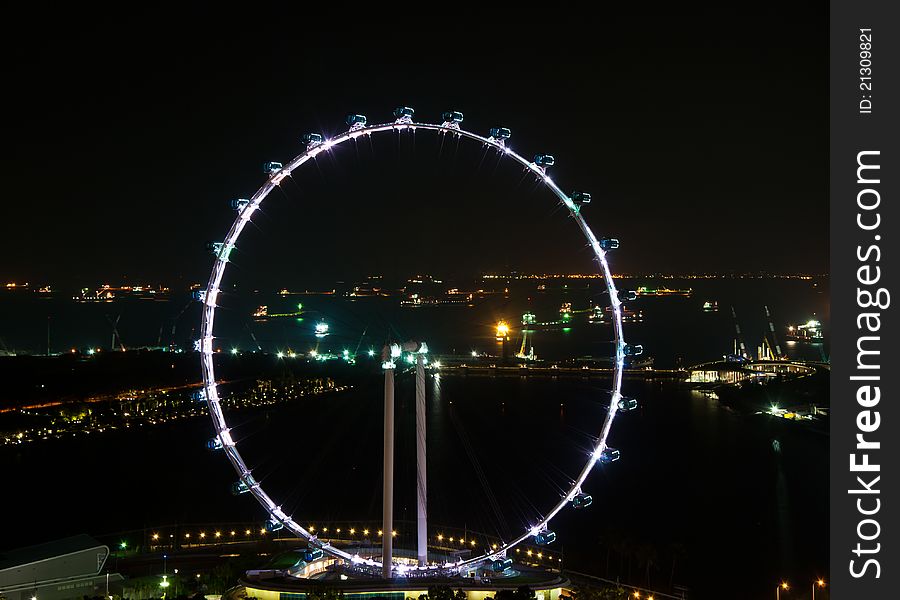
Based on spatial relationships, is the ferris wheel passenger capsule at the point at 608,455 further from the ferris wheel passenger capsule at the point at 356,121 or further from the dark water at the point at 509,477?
the dark water at the point at 509,477

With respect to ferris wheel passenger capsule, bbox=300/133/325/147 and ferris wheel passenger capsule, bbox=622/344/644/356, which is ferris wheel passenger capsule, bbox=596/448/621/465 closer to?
ferris wheel passenger capsule, bbox=622/344/644/356

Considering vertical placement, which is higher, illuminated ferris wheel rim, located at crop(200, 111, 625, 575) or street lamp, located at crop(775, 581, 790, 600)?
illuminated ferris wheel rim, located at crop(200, 111, 625, 575)

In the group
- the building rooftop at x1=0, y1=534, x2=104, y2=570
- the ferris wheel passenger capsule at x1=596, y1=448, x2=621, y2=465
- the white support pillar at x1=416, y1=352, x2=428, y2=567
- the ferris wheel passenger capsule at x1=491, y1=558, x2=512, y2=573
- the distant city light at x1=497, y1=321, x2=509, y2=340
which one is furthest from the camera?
the distant city light at x1=497, y1=321, x2=509, y2=340

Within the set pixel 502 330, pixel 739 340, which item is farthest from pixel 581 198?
pixel 739 340

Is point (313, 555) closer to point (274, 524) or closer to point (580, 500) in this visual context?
point (274, 524)

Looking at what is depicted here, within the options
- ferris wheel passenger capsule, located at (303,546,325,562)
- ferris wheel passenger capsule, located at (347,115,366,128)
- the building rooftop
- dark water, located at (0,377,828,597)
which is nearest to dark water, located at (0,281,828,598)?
dark water, located at (0,377,828,597)

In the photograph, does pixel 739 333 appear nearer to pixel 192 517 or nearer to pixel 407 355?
pixel 192 517

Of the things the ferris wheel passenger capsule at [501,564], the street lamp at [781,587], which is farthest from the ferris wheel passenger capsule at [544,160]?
the street lamp at [781,587]

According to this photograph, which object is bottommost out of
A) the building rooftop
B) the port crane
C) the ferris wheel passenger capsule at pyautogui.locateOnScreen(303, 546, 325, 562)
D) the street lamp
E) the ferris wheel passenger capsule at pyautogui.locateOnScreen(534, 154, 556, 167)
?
the street lamp
